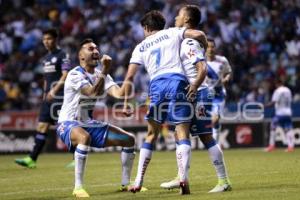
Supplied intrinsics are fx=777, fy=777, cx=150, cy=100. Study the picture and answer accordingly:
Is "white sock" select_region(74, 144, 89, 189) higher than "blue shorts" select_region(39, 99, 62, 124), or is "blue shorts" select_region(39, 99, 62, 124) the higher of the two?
"blue shorts" select_region(39, 99, 62, 124)

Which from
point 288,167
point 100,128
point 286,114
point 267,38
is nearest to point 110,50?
point 267,38

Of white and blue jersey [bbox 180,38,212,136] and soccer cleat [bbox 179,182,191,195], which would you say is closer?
soccer cleat [bbox 179,182,191,195]

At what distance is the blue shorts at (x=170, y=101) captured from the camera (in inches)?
389

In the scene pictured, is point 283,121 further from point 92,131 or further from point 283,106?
point 92,131

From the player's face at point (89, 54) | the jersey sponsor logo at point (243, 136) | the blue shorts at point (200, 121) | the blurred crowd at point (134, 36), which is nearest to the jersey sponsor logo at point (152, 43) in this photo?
the blue shorts at point (200, 121)

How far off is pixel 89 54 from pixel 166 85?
1509 millimetres

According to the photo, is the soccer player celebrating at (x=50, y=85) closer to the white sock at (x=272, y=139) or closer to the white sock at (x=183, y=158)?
the white sock at (x=183, y=158)

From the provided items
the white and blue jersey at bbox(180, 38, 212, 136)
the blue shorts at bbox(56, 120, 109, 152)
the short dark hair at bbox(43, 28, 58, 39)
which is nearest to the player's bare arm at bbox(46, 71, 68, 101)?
the short dark hair at bbox(43, 28, 58, 39)

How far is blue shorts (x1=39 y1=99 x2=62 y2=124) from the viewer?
52.4 ft

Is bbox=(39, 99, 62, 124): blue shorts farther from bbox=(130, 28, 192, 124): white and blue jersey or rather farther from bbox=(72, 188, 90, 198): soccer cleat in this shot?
bbox=(130, 28, 192, 124): white and blue jersey

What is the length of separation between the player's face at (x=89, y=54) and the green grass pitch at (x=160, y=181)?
182cm

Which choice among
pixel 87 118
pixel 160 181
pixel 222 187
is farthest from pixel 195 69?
pixel 160 181

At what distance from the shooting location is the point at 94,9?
2906 centimetres

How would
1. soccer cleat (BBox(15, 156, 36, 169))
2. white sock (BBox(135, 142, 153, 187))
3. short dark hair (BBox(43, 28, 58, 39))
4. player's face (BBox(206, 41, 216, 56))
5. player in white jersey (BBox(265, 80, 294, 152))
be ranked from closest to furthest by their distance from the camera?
white sock (BBox(135, 142, 153, 187)), short dark hair (BBox(43, 28, 58, 39)), soccer cleat (BBox(15, 156, 36, 169)), player's face (BBox(206, 41, 216, 56)), player in white jersey (BBox(265, 80, 294, 152))
